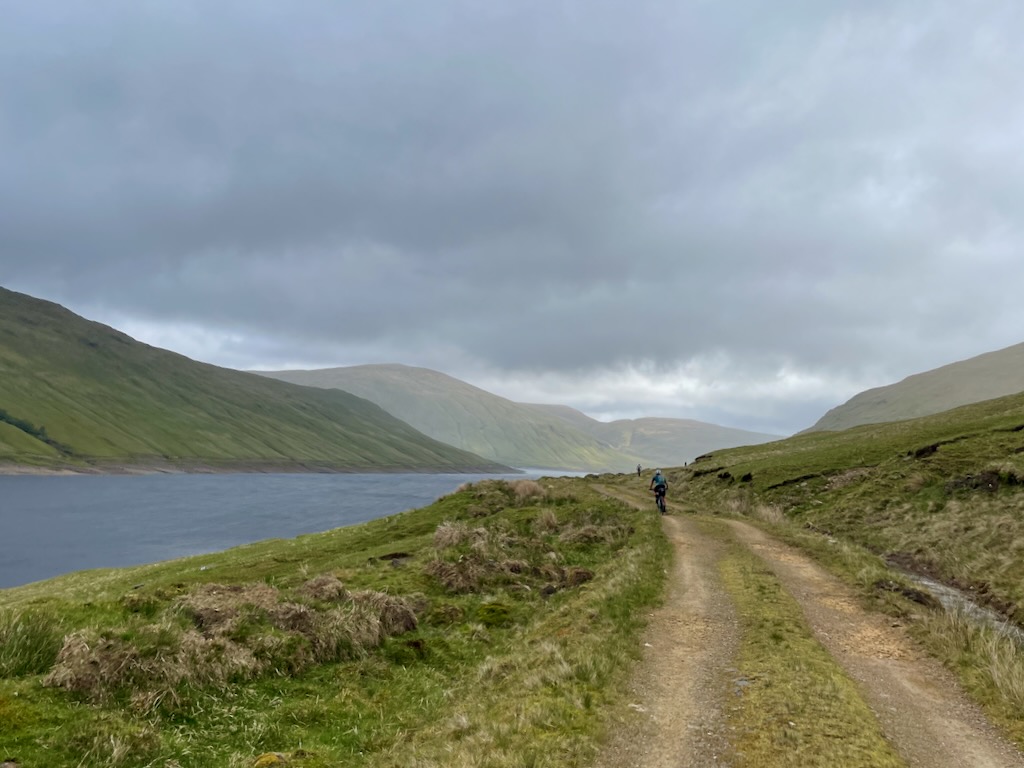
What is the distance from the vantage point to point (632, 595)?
2066 centimetres

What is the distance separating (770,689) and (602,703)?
12.7 ft

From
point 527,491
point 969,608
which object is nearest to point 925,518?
point 969,608

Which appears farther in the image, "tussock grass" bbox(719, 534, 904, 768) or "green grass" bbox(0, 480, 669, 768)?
"green grass" bbox(0, 480, 669, 768)

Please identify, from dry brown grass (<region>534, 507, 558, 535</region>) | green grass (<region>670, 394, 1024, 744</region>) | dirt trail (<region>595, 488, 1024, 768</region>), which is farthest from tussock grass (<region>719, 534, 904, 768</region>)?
dry brown grass (<region>534, 507, 558, 535</region>)

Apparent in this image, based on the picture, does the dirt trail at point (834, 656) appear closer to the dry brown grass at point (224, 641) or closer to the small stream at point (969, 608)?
the small stream at point (969, 608)

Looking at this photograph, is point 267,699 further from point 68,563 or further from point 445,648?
point 68,563

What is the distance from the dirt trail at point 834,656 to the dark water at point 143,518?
81.8 metres

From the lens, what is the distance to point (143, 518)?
115688 mm

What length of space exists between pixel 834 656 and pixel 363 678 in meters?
13.2

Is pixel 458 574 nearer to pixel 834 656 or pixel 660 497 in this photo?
pixel 834 656

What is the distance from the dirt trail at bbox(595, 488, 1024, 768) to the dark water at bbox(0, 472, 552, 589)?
268 ft

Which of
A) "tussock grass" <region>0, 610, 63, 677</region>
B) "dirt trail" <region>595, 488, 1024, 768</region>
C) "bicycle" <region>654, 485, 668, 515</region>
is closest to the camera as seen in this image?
"dirt trail" <region>595, 488, 1024, 768</region>

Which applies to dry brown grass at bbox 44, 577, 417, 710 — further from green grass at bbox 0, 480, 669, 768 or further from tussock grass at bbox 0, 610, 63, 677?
tussock grass at bbox 0, 610, 63, 677

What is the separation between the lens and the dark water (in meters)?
80.8
